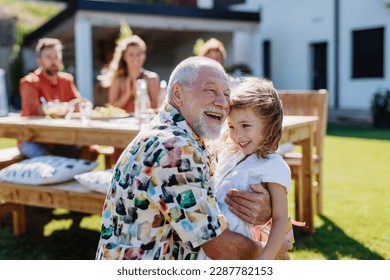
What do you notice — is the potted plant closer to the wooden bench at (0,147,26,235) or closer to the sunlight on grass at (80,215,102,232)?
the sunlight on grass at (80,215,102,232)

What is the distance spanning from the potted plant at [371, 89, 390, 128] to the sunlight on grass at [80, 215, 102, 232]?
10.2 m

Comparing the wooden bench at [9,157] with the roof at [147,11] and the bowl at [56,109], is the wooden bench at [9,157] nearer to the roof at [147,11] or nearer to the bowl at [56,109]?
the bowl at [56,109]

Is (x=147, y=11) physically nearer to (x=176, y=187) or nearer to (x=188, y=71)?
(x=188, y=71)

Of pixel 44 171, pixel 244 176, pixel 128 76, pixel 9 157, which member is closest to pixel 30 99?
pixel 9 157

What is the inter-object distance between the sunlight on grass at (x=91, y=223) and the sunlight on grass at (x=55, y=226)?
111mm

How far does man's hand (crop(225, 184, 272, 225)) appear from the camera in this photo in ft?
6.37

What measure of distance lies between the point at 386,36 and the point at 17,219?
1233 cm

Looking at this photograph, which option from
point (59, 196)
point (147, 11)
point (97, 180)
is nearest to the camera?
point (97, 180)

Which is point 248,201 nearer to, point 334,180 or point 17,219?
point 17,219

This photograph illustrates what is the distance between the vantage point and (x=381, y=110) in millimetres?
13336

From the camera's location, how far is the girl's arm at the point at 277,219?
1912 millimetres

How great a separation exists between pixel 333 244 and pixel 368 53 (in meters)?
11.9

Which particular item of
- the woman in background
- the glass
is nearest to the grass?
the glass

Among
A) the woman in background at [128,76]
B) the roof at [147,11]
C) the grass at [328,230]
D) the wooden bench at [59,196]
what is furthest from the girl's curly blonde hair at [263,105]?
the roof at [147,11]
